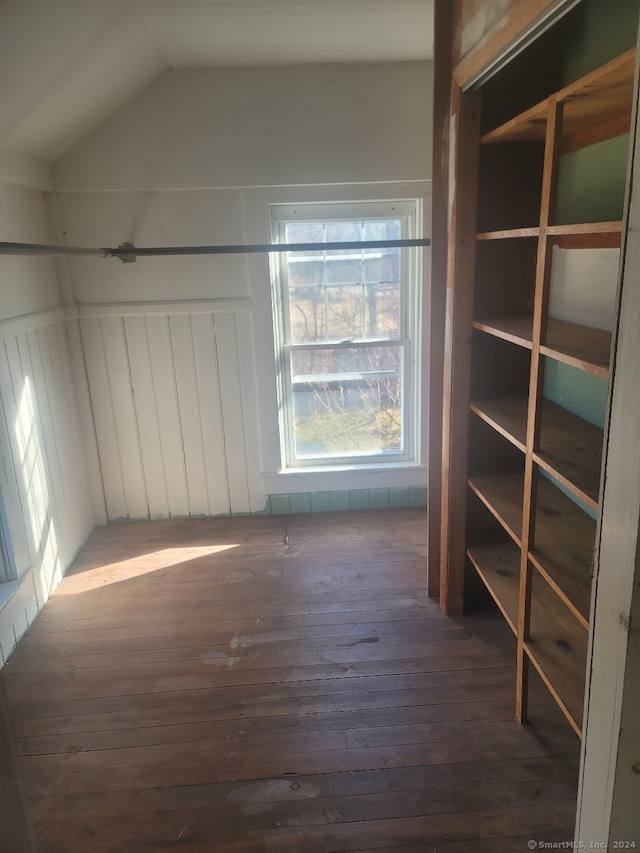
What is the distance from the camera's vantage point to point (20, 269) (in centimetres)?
289

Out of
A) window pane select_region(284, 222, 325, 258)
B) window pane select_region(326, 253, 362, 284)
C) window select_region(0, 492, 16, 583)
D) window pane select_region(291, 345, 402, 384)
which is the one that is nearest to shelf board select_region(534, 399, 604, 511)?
window pane select_region(291, 345, 402, 384)

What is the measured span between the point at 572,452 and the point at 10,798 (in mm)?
1625

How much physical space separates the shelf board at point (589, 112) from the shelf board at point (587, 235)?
316 mm

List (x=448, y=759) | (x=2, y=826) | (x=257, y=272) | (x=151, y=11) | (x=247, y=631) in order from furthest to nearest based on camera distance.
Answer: (x=257, y=272) → (x=247, y=631) → (x=151, y=11) → (x=448, y=759) → (x=2, y=826)

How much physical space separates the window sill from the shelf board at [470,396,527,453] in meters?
1.39

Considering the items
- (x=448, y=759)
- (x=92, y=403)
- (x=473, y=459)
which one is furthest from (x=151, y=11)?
(x=448, y=759)

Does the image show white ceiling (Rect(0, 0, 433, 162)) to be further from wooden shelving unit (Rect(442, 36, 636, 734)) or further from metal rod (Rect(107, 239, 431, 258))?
wooden shelving unit (Rect(442, 36, 636, 734))

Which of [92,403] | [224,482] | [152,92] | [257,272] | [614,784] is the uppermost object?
[152,92]

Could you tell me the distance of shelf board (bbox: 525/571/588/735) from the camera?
168 centimetres

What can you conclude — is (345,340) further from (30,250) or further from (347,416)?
(30,250)

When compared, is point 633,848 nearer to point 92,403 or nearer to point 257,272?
point 257,272

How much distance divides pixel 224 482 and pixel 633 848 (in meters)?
2.95

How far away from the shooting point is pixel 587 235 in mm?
1728

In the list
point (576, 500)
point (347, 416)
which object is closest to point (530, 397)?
point (576, 500)
